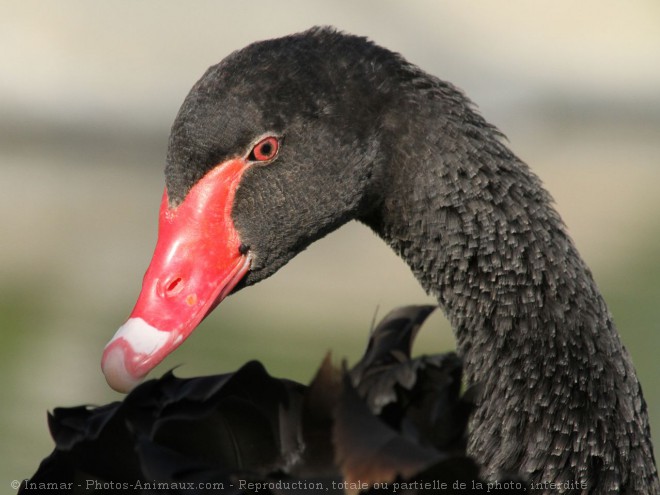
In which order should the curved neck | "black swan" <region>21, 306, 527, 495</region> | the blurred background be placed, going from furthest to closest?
the blurred background
the curved neck
"black swan" <region>21, 306, 527, 495</region>

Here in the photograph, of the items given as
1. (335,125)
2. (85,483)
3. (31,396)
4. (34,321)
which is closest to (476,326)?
(335,125)

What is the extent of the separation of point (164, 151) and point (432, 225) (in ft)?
14.4

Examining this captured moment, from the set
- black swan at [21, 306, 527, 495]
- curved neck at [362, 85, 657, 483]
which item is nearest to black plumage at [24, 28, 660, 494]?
curved neck at [362, 85, 657, 483]

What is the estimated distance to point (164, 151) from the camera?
641 centimetres

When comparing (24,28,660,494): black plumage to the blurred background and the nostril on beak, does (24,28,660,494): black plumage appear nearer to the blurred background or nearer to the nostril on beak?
the nostril on beak

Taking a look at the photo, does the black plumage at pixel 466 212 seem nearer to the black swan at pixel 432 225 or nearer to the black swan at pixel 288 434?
the black swan at pixel 432 225

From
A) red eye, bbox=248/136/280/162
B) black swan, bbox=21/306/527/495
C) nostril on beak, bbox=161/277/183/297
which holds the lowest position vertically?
black swan, bbox=21/306/527/495

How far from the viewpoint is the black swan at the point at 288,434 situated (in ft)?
5.64

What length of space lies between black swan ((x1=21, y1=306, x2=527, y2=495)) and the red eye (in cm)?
41

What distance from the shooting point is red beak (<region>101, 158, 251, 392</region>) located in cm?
215

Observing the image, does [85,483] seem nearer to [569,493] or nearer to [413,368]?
[413,368]

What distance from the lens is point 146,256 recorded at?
17.6 feet

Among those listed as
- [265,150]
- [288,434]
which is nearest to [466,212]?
[265,150]

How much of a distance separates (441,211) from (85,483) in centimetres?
88
